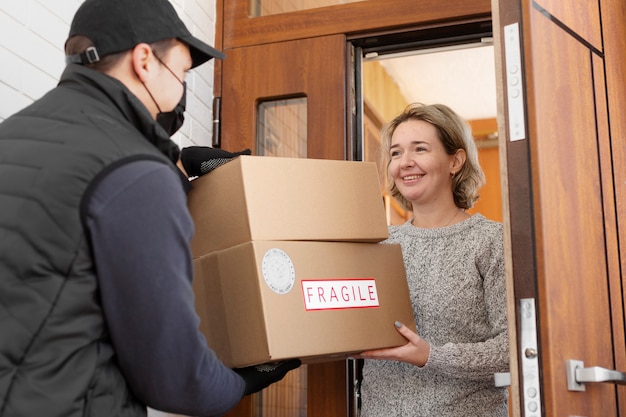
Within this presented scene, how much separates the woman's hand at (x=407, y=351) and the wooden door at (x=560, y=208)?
360 mm

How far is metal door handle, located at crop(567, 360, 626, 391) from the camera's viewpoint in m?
1.16

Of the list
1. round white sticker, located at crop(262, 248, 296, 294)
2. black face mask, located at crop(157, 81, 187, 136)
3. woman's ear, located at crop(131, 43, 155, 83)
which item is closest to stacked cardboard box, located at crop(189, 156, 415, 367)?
round white sticker, located at crop(262, 248, 296, 294)

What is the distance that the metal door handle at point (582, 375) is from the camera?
3.80 feet

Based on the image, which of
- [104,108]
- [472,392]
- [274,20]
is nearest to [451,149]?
[472,392]

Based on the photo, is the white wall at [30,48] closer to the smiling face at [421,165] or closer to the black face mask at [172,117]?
the black face mask at [172,117]

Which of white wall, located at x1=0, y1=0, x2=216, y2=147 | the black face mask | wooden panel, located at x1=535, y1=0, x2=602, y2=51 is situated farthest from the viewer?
white wall, located at x1=0, y1=0, x2=216, y2=147

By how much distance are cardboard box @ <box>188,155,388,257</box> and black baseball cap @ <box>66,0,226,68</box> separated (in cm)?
29

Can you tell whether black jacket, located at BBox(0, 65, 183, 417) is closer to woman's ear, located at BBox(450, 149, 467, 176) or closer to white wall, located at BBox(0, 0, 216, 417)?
white wall, located at BBox(0, 0, 216, 417)

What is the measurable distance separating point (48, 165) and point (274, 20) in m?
1.52

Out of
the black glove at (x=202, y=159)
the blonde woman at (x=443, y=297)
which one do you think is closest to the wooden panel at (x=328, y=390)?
the blonde woman at (x=443, y=297)

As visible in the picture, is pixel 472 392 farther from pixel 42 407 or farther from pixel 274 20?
pixel 274 20

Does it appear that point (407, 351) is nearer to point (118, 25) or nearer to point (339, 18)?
point (118, 25)

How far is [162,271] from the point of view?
94cm

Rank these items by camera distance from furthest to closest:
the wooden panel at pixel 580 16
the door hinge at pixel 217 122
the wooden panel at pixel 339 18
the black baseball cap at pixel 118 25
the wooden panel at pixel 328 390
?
the door hinge at pixel 217 122
the wooden panel at pixel 339 18
the wooden panel at pixel 328 390
the wooden panel at pixel 580 16
the black baseball cap at pixel 118 25
